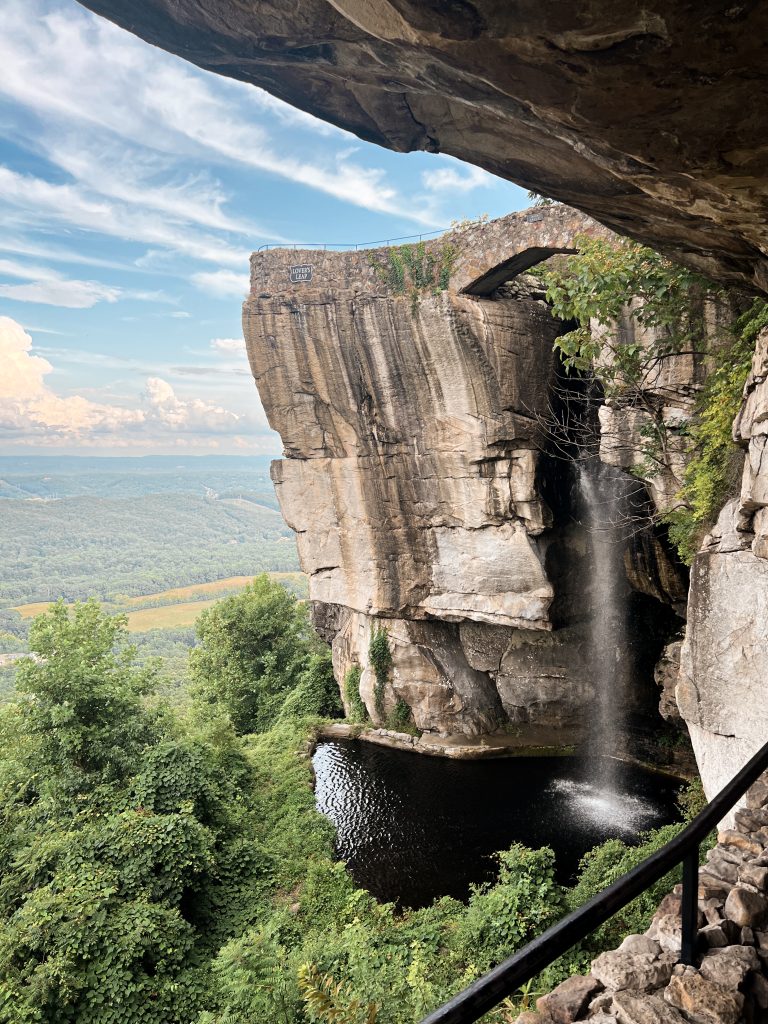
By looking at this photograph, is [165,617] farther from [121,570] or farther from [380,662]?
[380,662]

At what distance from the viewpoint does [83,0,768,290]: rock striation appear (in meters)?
2.64

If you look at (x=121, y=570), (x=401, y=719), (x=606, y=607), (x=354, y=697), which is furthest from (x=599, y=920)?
(x=121, y=570)

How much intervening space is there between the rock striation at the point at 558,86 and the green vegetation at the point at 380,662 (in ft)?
48.7

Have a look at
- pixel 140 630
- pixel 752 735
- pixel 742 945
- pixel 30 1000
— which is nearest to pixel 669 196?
pixel 742 945

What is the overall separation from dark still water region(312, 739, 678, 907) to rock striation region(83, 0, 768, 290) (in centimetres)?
1150

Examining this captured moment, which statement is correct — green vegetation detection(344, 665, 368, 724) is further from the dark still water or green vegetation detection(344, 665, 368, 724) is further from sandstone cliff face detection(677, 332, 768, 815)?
sandstone cliff face detection(677, 332, 768, 815)

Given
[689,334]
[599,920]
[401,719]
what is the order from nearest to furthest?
[599,920] → [689,334] → [401,719]

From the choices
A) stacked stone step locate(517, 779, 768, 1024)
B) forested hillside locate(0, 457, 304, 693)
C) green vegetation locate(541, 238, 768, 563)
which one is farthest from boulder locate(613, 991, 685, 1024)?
forested hillside locate(0, 457, 304, 693)

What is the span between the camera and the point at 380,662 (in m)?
19.0

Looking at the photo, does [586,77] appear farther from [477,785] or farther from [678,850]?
[477,785]

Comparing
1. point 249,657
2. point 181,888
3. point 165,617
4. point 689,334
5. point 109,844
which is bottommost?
point 165,617

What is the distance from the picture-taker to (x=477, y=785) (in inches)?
606

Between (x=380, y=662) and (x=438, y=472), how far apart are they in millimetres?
6675

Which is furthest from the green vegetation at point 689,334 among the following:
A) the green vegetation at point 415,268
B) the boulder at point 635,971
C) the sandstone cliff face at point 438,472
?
the boulder at point 635,971
